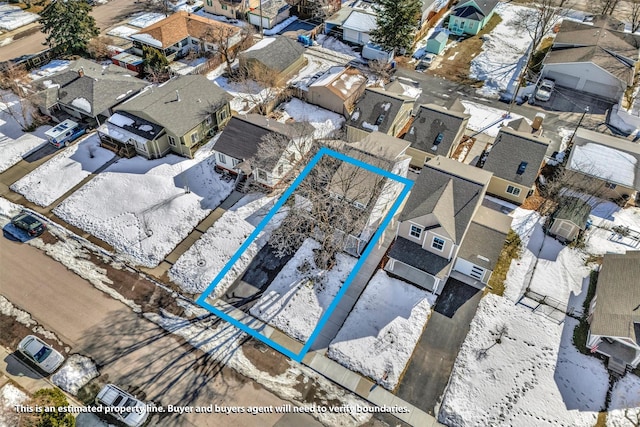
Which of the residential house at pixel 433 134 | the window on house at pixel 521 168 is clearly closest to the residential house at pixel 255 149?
the residential house at pixel 433 134

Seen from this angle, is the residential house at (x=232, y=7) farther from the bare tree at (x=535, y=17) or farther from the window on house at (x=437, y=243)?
the window on house at (x=437, y=243)

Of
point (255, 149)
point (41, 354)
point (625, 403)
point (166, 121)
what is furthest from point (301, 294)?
point (625, 403)

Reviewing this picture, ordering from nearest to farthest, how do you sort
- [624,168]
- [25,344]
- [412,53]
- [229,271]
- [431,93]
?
[25,344], [229,271], [624,168], [431,93], [412,53]

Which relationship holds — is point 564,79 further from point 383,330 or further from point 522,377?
point 383,330

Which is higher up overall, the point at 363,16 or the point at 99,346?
the point at 363,16

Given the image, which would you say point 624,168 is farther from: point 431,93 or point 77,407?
point 77,407

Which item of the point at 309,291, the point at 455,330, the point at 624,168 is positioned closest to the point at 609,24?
the point at 624,168

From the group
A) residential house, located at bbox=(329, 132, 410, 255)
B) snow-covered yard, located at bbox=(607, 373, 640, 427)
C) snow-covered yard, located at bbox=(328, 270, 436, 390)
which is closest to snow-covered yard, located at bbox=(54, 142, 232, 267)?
residential house, located at bbox=(329, 132, 410, 255)
